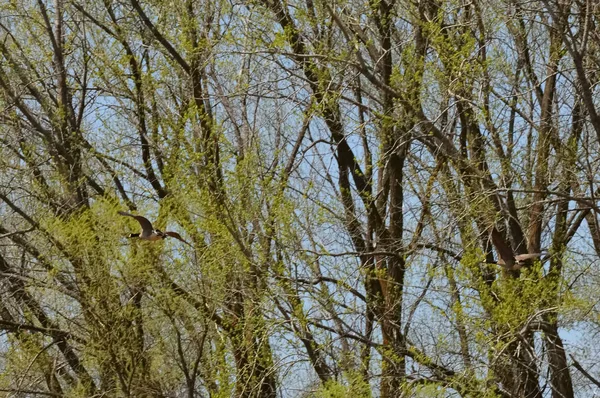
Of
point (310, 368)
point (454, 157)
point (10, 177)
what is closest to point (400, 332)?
point (310, 368)

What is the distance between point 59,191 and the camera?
36.6 ft

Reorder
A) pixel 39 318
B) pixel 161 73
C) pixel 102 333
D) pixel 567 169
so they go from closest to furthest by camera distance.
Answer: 1. pixel 567 169
2. pixel 102 333
3. pixel 39 318
4. pixel 161 73

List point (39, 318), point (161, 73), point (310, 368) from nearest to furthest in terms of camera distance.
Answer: point (310, 368)
point (39, 318)
point (161, 73)

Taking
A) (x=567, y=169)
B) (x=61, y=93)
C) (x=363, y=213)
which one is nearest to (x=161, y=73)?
(x=61, y=93)

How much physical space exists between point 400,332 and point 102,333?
108 inches

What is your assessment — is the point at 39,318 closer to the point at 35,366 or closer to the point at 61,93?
the point at 35,366

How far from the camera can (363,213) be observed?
425 inches

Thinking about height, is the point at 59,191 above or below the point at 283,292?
above

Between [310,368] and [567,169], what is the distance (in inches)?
121

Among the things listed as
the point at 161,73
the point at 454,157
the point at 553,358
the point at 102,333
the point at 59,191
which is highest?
the point at 161,73

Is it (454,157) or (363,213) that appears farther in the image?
(363,213)

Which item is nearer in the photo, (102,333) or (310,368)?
(102,333)

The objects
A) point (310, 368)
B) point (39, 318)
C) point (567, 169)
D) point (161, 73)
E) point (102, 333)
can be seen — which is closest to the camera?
point (567, 169)

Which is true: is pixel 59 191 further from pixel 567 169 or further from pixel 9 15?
pixel 567 169
